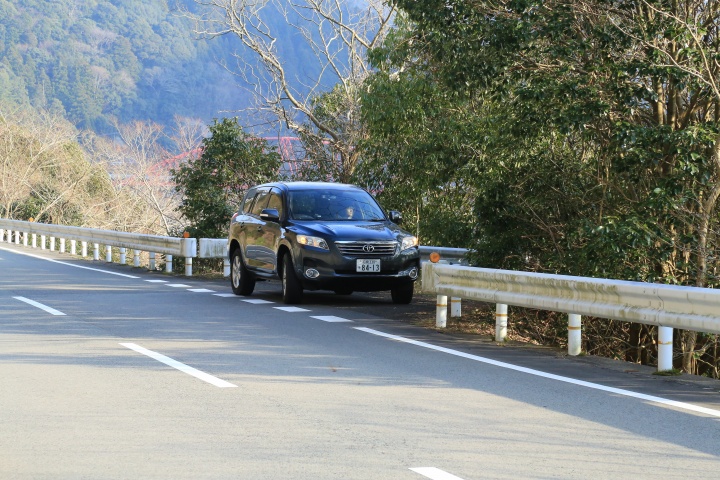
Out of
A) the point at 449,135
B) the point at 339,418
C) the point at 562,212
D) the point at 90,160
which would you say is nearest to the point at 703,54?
the point at 562,212

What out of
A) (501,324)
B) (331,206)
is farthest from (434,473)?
(331,206)

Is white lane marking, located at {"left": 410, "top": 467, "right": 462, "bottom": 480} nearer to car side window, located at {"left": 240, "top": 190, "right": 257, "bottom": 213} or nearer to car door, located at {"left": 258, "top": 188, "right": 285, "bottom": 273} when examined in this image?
car door, located at {"left": 258, "top": 188, "right": 285, "bottom": 273}

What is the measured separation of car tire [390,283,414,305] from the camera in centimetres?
1628

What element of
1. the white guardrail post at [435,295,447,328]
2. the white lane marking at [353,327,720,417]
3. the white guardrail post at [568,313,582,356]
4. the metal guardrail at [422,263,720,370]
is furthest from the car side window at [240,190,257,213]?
the white guardrail post at [568,313,582,356]

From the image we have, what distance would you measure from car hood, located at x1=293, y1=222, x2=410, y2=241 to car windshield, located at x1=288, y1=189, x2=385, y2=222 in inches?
20.2

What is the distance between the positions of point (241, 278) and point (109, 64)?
115 metres

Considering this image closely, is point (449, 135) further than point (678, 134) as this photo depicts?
Yes

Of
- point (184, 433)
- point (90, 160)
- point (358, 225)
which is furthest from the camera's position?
point (90, 160)

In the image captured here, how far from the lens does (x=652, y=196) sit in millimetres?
13930

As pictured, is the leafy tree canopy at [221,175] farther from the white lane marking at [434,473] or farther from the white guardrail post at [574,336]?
the white lane marking at [434,473]

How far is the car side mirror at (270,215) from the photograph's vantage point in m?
16.3

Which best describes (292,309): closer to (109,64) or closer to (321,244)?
(321,244)

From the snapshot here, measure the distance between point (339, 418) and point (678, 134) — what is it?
766 centimetres

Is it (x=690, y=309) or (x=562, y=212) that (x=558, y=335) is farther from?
(x=690, y=309)
